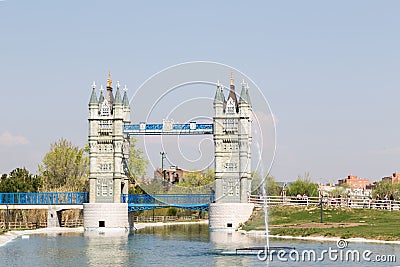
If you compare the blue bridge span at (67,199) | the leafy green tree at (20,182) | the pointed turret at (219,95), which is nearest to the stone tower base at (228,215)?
the blue bridge span at (67,199)

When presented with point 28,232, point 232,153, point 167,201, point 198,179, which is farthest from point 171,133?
point 198,179

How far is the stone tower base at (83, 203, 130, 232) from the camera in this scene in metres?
80.5

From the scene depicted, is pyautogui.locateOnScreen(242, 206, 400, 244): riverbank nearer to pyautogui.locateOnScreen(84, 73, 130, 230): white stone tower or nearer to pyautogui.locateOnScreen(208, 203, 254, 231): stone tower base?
pyautogui.locateOnScreen(208, 203, 254, 231): stone tower base

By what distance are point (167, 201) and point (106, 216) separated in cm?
807

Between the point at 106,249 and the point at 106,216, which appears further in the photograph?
the point at 106,216

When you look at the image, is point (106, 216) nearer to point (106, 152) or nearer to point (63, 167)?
point (106, 152)

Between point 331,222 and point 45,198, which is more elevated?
point 45,198

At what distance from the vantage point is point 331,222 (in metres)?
67.8

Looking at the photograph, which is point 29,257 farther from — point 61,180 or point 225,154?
point 61,180

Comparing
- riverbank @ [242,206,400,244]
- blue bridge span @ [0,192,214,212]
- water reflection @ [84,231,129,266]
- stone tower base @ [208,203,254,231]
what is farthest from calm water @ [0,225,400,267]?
blue bridge span @ [0,192,214,212]

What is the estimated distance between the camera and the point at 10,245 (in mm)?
59062

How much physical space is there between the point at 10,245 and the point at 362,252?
2725 centimetres

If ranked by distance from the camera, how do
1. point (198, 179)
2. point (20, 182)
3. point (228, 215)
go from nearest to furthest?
1. point (228, 215)
2. point (20, 182)
3. point (198, 179)

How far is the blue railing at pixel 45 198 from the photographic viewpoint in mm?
85312
